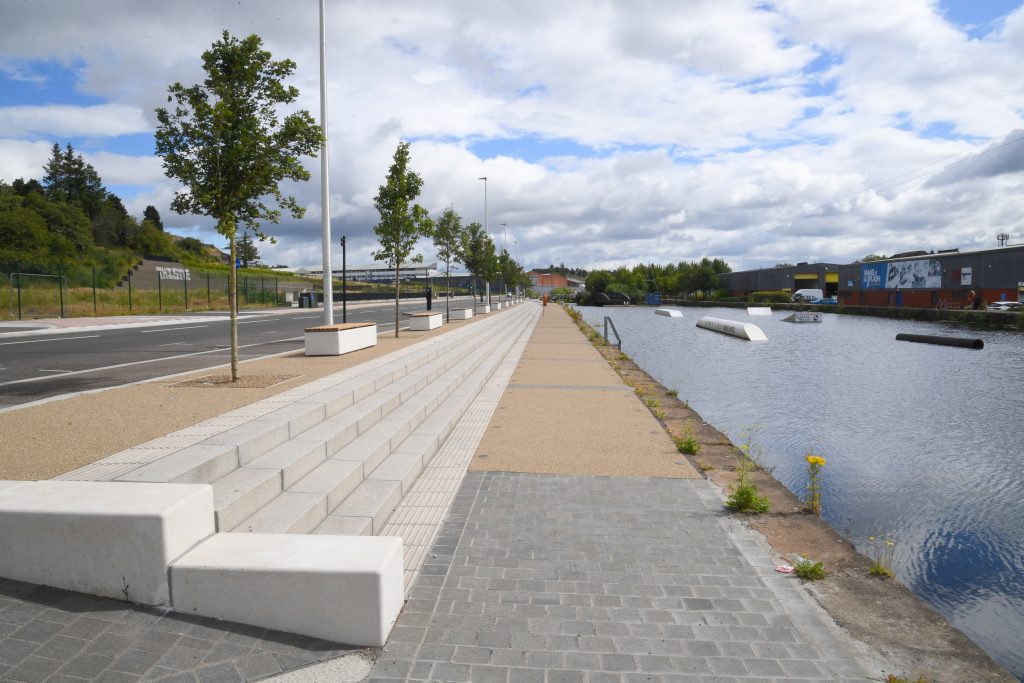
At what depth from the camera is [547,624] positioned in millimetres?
3199

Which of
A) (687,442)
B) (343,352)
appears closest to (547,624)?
(687,442)

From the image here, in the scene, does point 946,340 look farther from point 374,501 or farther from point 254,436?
point 254,436

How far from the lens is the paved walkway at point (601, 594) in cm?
285

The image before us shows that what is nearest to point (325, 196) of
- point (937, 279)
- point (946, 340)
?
point (946, 340)

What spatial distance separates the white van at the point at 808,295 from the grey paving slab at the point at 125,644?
291 ft

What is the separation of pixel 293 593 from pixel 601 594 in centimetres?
174

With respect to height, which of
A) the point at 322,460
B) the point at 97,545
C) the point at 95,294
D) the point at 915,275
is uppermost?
the point at 915,275

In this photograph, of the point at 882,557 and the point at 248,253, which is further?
the point at 248,253

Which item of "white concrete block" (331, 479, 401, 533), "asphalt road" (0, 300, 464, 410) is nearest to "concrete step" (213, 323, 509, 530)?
"white concrete block" (331, 479, 401, 533)

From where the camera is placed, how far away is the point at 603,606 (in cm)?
339

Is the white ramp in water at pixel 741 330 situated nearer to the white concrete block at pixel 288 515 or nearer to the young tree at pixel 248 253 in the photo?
the white concrete block at pixel 288 515

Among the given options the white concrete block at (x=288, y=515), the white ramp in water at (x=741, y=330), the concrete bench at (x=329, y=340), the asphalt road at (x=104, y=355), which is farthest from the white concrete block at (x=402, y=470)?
the white ramp in water at (x=741, y=330)

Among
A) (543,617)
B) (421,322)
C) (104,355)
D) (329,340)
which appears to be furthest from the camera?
(421,322)

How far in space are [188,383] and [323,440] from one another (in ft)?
15.0
